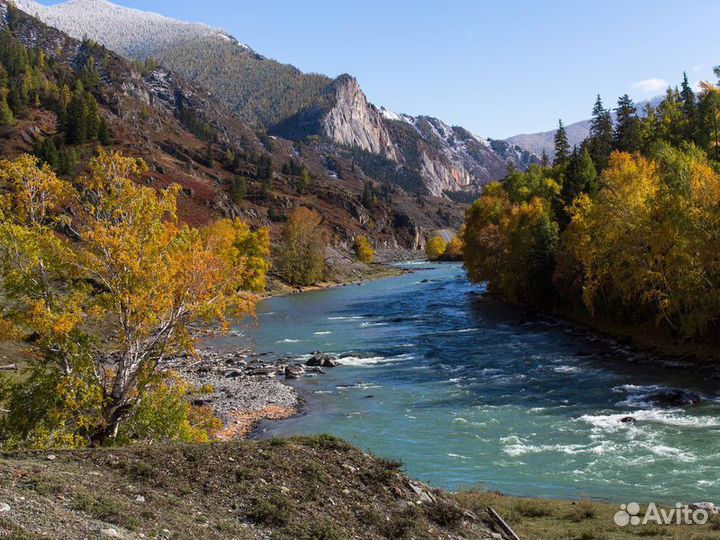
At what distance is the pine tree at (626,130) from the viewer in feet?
320

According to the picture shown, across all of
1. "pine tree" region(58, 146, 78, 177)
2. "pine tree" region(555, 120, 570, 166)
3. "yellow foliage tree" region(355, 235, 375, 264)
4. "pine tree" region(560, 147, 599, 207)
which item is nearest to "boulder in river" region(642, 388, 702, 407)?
"pine tree" region(560, 147, 599, 207)

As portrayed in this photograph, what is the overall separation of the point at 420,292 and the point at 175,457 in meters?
91.4

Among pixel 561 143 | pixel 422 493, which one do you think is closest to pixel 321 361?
pixel 422 493

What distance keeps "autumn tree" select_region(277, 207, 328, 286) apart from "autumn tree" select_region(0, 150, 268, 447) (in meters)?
101

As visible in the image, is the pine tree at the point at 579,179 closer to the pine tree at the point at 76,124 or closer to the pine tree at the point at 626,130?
the pine tree at the point at 626,130

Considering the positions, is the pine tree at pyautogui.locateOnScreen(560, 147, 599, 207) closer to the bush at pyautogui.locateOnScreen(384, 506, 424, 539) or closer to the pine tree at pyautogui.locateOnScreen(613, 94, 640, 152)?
the pine tree at pyautogui.locateOnScreen(613, 94, 640, 152)

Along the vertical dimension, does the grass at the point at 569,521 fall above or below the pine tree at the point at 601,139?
below

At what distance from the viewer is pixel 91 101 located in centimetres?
16488

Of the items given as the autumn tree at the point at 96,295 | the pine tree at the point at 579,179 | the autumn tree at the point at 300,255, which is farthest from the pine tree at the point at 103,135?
the autumn tree at the point at 96,295

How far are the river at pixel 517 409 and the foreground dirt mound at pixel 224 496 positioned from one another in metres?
7.39

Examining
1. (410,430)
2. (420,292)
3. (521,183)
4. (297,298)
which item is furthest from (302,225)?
(410,430)

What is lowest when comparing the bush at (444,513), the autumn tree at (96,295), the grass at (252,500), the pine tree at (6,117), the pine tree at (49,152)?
the bush at (444,513)

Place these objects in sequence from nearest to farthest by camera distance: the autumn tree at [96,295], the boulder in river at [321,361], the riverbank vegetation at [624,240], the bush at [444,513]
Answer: the bush at [444,513]
the autumn tree at [96,295]
the riverbank vegetation at [624,240]
the boulder in river at [321,361]

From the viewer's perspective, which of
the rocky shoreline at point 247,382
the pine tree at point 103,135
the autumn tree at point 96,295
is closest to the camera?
the autumn tree at point 96,295
